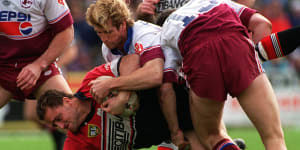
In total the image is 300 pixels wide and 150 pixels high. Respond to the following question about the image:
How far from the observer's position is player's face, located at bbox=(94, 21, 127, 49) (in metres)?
4.10

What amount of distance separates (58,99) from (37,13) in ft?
2.97

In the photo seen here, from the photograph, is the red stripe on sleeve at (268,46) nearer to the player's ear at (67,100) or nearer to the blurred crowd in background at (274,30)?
the player's ear at (67,100)

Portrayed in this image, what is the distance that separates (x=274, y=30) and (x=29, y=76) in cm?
758

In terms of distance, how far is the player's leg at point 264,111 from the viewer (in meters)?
3.72

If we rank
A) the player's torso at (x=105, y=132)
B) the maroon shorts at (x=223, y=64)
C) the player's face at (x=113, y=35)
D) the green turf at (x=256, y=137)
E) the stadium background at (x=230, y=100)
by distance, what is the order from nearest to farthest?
1. the maroon shorts at (x=223, y=64)
2. the player's face at (x=113, y=35)
3. the player's torso at (x=105, y=132)
4. the green turf at (x=256, y=137)
5. the stadium background at (x=230, y=100)

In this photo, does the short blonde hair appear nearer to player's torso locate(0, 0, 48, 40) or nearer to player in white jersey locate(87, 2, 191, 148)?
player in white jersey locate(87, 2, 191, 148)

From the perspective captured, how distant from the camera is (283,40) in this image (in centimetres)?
403

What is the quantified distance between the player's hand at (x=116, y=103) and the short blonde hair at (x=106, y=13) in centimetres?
52

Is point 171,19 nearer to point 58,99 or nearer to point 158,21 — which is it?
point 158,21

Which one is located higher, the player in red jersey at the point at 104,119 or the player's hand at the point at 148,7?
the player's hand at the point at 148,7

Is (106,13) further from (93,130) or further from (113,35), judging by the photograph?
(93,130)

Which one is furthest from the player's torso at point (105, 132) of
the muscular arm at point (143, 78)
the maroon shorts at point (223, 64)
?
the maroon shorts at point (223, 64)

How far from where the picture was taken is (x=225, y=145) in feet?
13.4

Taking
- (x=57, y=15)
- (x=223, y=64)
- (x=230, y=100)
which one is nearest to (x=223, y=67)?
(x=223, y=64)
